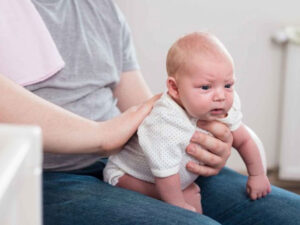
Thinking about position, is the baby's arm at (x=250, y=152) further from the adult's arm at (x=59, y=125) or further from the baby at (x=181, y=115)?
the adult's arm at (x=59, y=125)

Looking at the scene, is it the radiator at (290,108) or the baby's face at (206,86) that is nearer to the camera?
the baby's face at (206,86)

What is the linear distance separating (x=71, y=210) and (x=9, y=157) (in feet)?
1.72

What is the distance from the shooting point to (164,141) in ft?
3.12

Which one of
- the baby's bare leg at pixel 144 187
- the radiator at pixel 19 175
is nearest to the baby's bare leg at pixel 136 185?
the baby's bare leg at pixel 144 187

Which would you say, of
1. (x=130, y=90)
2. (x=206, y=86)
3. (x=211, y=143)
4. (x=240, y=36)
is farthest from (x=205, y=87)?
(x=240, y=36)

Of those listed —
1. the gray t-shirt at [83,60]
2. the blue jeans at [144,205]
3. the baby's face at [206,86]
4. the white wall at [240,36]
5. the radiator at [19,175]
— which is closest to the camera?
the radiator at [19,175]

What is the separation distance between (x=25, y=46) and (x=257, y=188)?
550mm

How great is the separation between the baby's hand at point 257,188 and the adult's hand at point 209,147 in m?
0.08

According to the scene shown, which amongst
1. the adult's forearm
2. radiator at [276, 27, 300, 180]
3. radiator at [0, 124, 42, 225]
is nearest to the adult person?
the adult's forearm

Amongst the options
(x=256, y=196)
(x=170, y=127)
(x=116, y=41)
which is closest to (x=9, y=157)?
(x=170, y=127)

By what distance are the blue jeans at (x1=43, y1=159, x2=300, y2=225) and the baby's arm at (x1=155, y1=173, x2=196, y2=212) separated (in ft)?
0.22

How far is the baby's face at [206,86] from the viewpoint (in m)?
0.93

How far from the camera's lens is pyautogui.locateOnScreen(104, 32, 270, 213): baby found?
3.08 ft

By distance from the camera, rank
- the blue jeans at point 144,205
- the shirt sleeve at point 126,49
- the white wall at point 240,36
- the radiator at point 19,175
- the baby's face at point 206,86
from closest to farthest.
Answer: the radiator at point 19,175 → the blue jeans at point 144,205 → the baby's face at point 206,86 → the shirt sleeve at point 126,49 → the white wall at point 240,36
